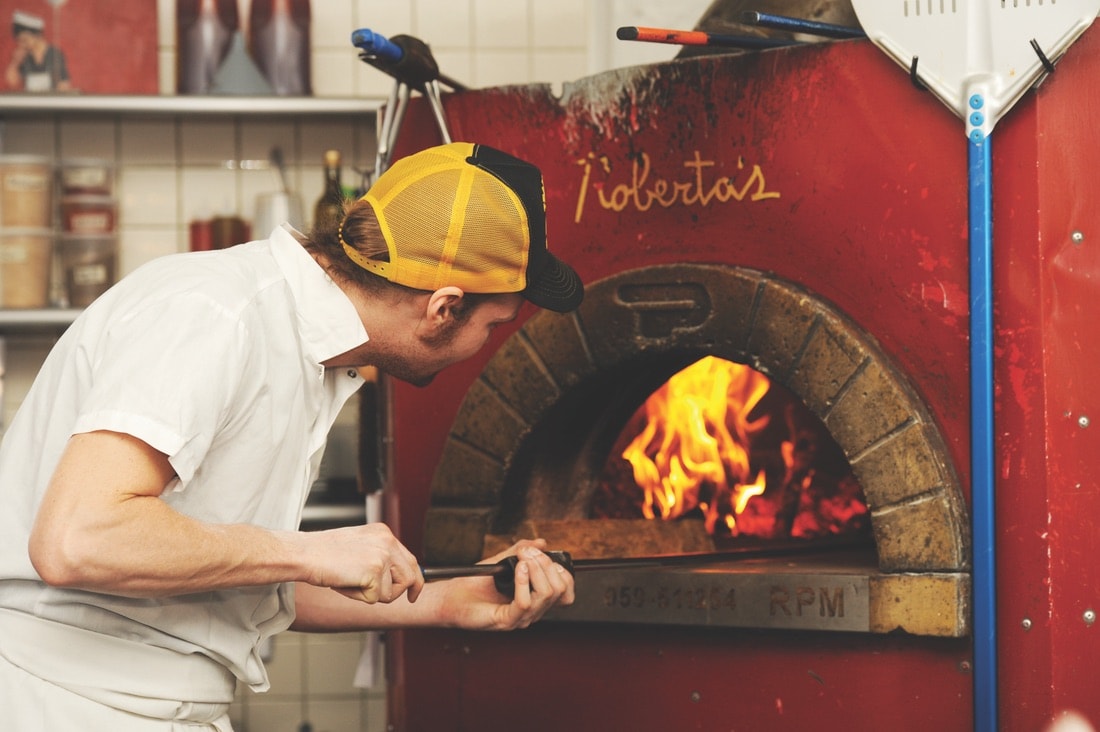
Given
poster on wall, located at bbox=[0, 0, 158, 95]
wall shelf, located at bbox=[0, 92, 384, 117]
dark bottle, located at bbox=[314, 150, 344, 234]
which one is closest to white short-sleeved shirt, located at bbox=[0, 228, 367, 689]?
dark bottle, located at bbox=[314, 150, 344, 234]

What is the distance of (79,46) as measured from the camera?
3.11 m

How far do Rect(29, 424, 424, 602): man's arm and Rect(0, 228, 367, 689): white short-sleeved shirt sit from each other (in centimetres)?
3

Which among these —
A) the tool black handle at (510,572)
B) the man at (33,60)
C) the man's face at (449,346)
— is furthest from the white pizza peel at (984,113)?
the man at (33,60)

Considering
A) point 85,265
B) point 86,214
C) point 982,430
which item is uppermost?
point 86,214

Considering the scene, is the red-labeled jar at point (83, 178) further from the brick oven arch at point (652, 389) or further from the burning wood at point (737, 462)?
the burning wood at point (737, 462)

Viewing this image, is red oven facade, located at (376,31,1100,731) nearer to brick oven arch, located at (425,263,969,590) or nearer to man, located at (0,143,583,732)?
brick oven arch, located at (425,263,969,590)

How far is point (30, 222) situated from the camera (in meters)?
3.02

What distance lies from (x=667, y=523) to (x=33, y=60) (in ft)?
6.53

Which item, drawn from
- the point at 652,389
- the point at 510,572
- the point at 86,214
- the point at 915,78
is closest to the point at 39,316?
the point at 86,214

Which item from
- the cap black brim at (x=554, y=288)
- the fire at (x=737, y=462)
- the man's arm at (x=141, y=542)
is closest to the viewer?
the man's arm at (x=141, y=542)

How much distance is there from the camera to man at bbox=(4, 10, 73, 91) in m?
3.08

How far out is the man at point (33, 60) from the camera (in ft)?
10.1

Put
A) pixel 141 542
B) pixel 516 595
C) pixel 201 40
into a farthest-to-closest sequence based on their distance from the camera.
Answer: pixel 201 40 → pixel 516 595 → pixel 141 542

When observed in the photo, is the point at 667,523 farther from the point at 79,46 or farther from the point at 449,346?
the point at 79,46
